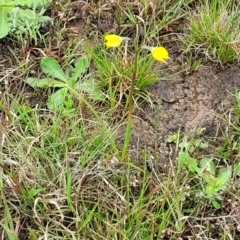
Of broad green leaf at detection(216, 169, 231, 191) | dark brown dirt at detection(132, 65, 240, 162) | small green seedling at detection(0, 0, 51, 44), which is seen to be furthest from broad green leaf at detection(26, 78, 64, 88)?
broad green leaf at detection(216, 169, 231, 191)

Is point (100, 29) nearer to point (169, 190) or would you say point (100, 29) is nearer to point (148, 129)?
point (148, 129)

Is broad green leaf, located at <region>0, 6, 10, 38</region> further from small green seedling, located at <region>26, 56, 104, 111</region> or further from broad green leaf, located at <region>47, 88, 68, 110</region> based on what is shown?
broad green leaf, located at <region>47, 88, 68, 110</region>

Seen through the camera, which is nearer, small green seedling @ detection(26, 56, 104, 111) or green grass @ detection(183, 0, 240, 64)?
small green seedling @ detection(26, 56, 104, 111)

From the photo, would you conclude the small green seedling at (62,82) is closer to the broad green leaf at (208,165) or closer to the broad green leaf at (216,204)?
the broad green leaf at (208,165)

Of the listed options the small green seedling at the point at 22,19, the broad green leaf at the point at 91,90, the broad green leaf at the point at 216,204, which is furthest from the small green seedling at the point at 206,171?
the small green seedling at the point at 22,19

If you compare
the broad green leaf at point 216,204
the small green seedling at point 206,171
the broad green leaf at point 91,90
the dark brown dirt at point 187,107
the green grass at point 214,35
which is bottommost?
the broad green leaf at point 216,204

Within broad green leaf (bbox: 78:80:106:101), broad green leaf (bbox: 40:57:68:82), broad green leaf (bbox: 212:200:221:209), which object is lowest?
broad green leaf (bbox: 212:200:221:209)

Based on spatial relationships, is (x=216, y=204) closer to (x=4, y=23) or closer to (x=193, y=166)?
(x=193, y=166)

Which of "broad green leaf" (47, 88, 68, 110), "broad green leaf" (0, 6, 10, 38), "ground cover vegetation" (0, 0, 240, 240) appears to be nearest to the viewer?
"ground cover vegetation" (0, 0, 240, 240)
